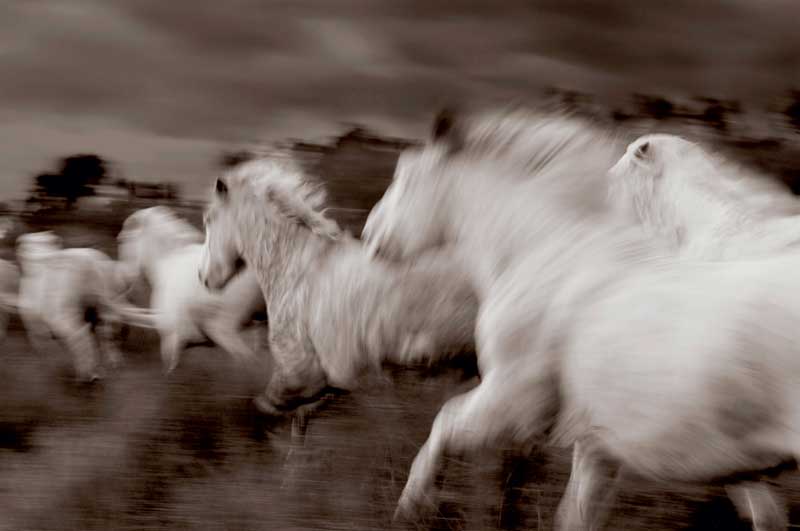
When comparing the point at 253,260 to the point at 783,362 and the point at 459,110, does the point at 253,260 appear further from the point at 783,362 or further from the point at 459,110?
the point at 783,362

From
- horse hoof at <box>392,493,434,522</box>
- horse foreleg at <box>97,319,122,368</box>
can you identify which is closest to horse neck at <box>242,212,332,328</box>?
horse hoof at <box>392,493,434,522</box>

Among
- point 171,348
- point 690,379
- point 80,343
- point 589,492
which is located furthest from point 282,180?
point 80,343

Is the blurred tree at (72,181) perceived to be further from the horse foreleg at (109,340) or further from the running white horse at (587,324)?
the running white horse at (587,324)

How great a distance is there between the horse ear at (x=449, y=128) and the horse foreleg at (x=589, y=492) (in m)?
1.30

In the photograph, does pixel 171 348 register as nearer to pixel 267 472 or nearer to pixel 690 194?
pixel 267 472

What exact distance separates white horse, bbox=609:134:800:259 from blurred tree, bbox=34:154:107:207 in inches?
728

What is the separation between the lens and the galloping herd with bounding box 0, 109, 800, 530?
2643mm

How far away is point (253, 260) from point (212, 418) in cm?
98

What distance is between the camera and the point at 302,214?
5848mm

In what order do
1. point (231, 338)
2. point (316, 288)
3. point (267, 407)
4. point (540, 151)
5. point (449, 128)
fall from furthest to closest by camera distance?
point (231, 338), point (267, 407), point (316, 288), point (449, 128), point (540, 151)

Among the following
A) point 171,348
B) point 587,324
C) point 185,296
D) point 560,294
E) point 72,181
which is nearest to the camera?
point 587,324

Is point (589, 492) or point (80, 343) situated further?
point (80, 343)

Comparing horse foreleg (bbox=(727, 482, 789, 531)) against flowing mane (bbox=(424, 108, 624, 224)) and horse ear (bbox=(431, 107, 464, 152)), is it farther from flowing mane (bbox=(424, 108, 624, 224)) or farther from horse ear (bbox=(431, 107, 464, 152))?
horse ear (bbox=(431, 107, 464, 152))

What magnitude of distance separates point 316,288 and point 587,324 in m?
2.65
